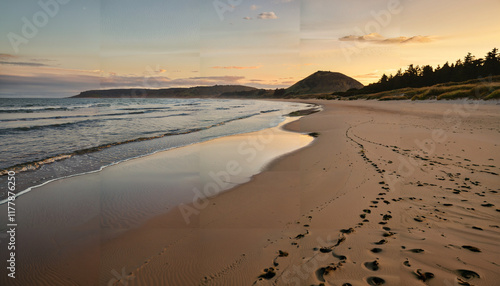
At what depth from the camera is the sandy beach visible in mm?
2859

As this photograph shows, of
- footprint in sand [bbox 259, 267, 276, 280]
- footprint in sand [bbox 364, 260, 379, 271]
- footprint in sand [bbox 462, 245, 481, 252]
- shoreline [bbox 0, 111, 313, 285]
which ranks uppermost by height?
footprint in sand [bbox 462, 245, 481, 252]

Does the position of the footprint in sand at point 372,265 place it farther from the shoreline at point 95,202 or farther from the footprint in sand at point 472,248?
the shoreline at point 95,202

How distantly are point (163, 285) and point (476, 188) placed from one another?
592 centimetres

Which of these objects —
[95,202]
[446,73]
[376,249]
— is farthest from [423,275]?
[446,73]

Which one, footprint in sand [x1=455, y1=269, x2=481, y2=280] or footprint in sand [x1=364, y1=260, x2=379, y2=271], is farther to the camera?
footprint in sand [x1=364, y1=260, x2=379, y2=271]

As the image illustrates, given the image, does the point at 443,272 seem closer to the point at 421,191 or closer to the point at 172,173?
the point at 421,191

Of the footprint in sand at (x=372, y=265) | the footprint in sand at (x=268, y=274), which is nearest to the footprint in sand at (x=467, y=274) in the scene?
the footprint in sand at (x=372, y=265)

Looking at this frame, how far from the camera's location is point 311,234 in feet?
12.2

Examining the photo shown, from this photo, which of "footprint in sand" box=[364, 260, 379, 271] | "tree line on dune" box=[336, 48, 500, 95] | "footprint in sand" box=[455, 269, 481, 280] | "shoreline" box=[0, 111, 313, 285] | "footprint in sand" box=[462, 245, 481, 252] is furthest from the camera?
"tree line on dune" box=[336, 48, 500, 95]

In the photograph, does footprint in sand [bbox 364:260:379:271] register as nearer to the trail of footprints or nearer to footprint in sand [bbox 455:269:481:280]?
the trail of footprints

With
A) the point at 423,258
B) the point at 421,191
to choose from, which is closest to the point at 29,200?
the point at 423,258

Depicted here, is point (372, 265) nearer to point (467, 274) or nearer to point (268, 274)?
point (467, 274)

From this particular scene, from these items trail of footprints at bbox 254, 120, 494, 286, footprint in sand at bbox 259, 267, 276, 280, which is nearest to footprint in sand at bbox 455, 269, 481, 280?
trail of footprints at bbox 254, 120, 494, 286

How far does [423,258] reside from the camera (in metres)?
2.90
